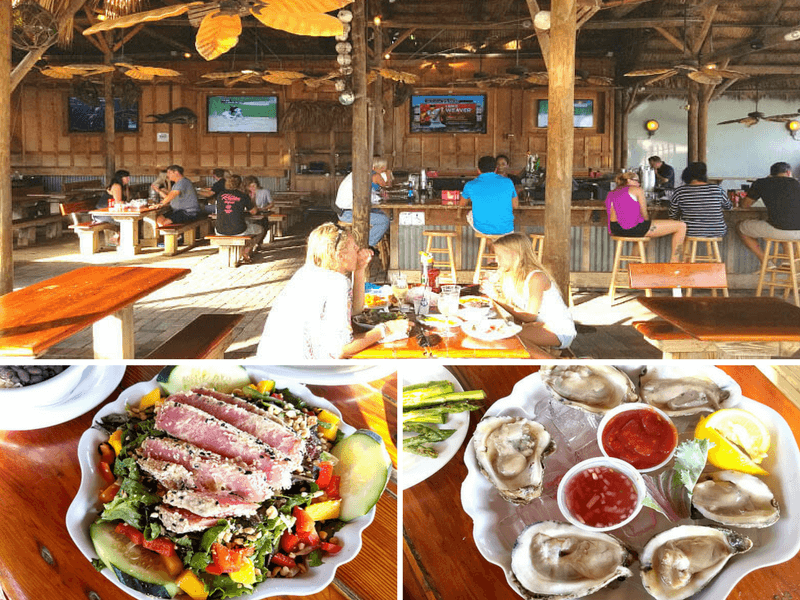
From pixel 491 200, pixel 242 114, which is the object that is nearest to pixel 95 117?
pixel 242 114

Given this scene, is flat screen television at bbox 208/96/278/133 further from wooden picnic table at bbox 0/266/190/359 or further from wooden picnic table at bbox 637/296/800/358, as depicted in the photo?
wooden picnic table at bbox 637/296/800/358

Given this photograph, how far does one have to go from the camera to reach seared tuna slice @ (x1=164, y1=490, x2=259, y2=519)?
197cm

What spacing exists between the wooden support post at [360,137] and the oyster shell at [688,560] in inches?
300

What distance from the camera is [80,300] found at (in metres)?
5.05

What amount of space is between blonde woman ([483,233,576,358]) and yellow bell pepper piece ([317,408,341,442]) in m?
2.56

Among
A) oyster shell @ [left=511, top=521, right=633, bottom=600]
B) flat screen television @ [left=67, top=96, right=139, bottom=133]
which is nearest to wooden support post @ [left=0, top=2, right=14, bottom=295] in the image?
oyster shell @ [left=511, top=521, right=633, bottom=600]

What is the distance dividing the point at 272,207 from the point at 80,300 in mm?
8676

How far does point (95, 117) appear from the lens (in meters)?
17.6

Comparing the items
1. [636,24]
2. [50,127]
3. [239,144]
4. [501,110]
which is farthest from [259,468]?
[50,127]

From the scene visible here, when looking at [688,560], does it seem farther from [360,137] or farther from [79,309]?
[360,137]

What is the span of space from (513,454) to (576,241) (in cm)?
819

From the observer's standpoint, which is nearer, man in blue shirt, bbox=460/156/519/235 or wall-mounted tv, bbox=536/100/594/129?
man in blue shirt, bbox=460/156/519/235

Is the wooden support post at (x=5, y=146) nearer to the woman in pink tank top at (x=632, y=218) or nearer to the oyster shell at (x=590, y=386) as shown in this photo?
the oyster shell at (x=590, y=386)

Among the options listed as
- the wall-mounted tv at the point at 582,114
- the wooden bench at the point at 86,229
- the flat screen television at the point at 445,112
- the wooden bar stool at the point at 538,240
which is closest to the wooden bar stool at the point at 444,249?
the wooden bar stool at the point at 538,240
